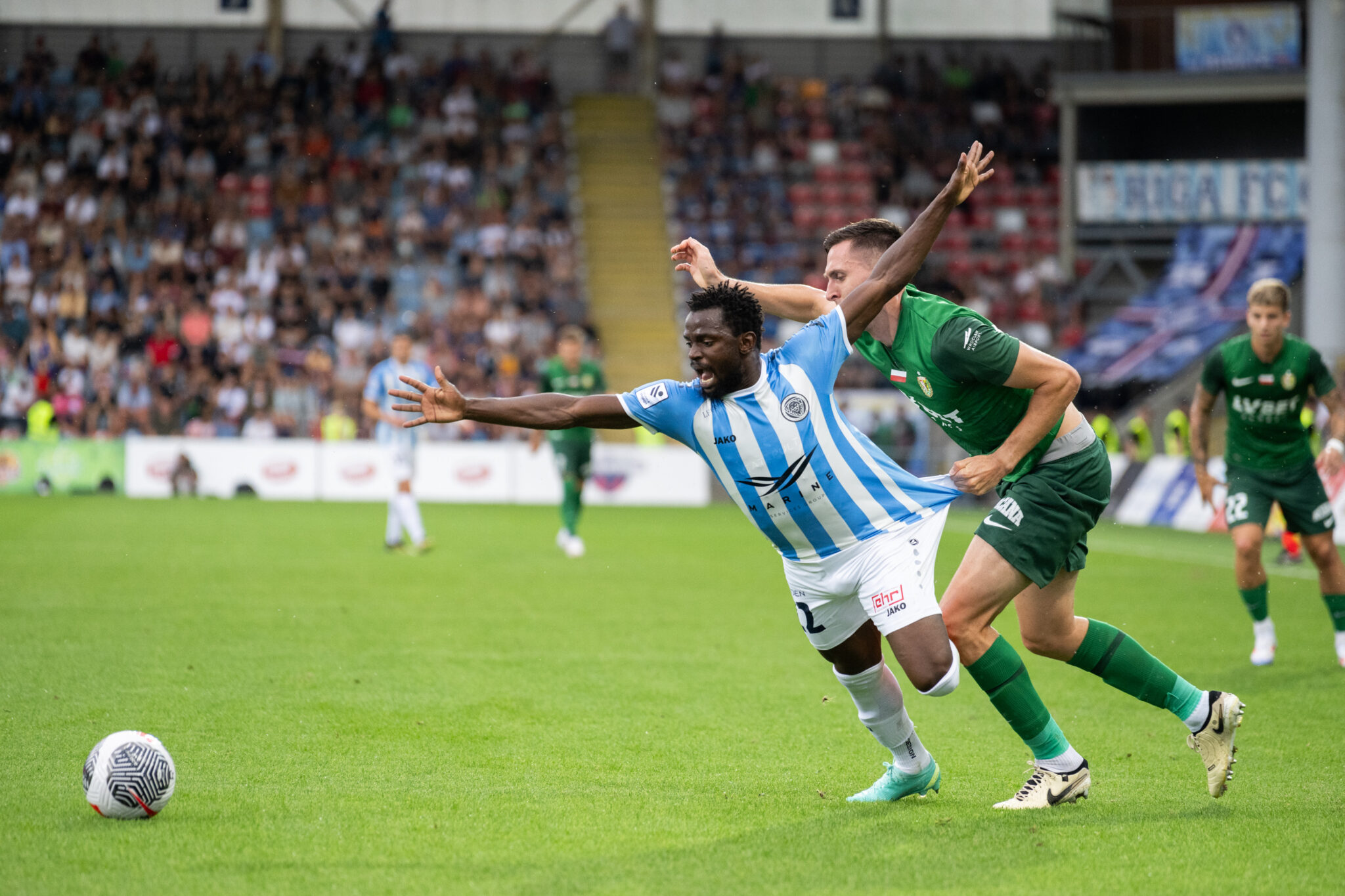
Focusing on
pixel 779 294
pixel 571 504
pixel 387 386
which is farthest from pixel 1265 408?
pixel 387 386

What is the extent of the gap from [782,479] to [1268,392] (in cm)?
486

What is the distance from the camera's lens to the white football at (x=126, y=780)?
4.83m

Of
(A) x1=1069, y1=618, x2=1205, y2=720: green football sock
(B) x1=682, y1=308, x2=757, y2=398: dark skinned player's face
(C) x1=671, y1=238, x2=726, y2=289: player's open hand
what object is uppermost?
(C) x1=671, y1=238, x2=726, y2=289: player's open hand

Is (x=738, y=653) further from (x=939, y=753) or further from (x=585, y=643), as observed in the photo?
(x=939, y=753)

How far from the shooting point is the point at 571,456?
15039 millimetres

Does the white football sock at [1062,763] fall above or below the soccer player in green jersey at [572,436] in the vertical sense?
below

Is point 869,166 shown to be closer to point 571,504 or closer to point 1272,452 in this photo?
point 571,504

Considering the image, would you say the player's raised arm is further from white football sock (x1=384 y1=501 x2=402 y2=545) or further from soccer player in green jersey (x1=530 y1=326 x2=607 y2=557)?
white football sock (x1=384 y1=501 x2=402 y2=545)

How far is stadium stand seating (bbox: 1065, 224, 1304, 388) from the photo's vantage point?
27.9 meters

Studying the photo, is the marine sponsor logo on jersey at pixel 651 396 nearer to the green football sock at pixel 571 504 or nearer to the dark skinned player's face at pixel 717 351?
the dark skinned player's face at pixel 717 351

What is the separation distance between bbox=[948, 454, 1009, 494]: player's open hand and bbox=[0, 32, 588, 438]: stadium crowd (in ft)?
69.6

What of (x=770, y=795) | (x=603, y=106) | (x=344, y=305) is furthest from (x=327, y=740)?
(x=603, y=106)

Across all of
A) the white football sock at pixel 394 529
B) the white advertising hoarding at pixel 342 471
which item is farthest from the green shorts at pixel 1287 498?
the white advertising hoarding at pixel 342 471

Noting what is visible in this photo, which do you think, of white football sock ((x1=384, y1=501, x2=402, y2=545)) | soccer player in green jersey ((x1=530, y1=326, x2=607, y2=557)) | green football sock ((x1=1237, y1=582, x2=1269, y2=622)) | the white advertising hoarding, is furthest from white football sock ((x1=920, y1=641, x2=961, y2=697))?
the white advertising hoarding
